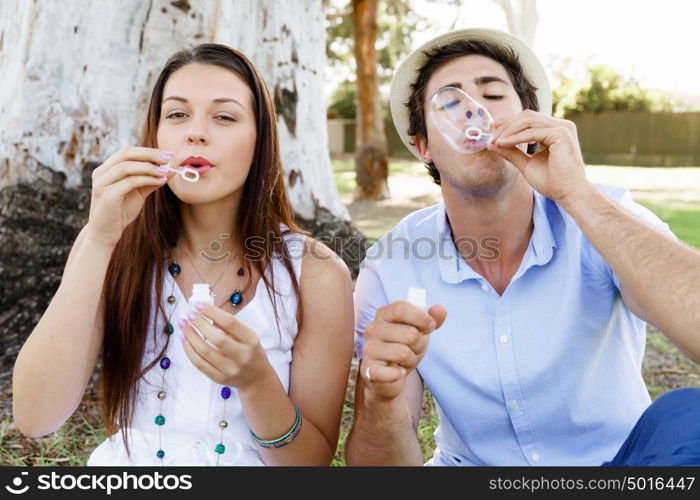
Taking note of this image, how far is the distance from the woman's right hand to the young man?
29.0 inches

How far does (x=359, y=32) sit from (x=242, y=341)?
42.3 feet

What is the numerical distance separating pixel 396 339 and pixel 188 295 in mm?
895

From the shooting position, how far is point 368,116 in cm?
1404

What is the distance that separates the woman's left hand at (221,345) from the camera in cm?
167

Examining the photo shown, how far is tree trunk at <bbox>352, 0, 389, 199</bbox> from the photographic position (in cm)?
1366

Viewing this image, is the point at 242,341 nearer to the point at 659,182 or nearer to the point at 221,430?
the point at 221,430

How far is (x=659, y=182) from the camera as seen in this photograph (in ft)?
51.1

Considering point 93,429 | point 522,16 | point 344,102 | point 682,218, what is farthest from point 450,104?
point 344,102

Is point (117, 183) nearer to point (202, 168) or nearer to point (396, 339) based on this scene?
point (202, 168)

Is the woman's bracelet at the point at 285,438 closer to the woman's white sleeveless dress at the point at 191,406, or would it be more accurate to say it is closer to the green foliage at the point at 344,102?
the woman's white sleeveless dress at the point at 191,406

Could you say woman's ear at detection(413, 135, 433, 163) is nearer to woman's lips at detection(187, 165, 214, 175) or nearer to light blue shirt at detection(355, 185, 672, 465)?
light blue shirt at detection(355, 185, 672, 465)
